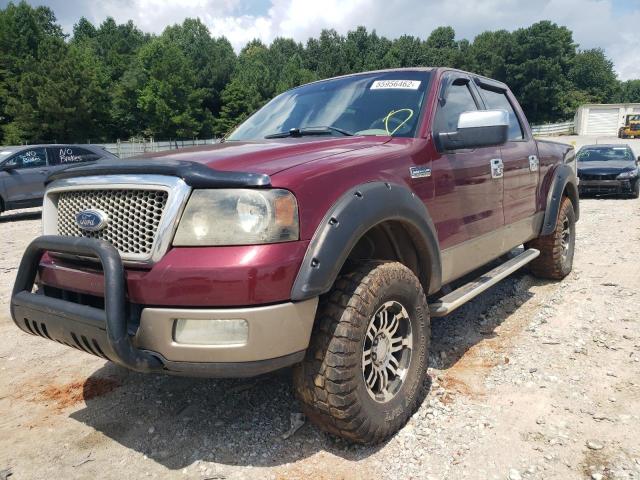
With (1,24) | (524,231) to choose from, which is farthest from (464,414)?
(1,24)

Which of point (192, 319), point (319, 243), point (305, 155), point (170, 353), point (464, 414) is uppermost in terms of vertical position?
point (305, 155)

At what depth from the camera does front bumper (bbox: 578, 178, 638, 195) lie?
1251cm

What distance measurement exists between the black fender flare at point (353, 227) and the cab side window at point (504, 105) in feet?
6.07

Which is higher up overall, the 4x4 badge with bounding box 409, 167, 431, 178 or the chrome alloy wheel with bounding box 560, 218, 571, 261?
the 4x4 badge with bounding box 409, 167, 431, 178

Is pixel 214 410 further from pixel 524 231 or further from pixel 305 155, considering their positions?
pixel 524 231

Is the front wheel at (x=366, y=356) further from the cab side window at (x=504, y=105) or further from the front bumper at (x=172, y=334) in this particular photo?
the cab side window at (x=504, y=105)

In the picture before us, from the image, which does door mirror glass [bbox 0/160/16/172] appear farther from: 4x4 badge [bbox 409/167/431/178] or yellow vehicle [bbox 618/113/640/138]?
yellow vehicle [bbox 618/113/640/138]

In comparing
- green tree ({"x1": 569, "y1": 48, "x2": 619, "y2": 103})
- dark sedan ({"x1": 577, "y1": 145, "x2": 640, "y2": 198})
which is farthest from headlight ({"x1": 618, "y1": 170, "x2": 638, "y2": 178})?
green tree ({"x1": 569, "y1": 48, "x2": 619, "y2": 103})

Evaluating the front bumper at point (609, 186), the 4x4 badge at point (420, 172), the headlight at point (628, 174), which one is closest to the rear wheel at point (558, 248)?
the 4x4 badge at point (420, 172)

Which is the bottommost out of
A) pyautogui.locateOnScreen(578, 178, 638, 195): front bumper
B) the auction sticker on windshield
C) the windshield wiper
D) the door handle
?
pyautogui.locateOnScreen(578, 178, 638, 195): front bumper

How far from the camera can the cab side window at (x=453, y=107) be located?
11.0 feet

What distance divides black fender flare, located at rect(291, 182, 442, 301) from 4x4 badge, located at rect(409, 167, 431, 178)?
0.16m

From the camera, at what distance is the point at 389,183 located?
2641mm

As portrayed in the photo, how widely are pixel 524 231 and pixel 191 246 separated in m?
3.24
